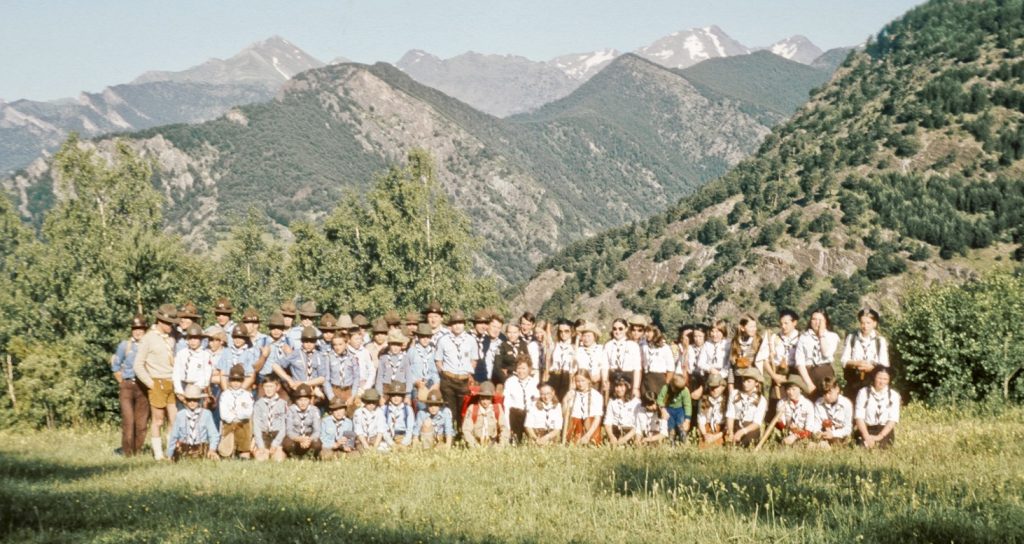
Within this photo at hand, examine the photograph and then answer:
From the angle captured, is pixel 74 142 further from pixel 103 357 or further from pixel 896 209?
pixel 896 209

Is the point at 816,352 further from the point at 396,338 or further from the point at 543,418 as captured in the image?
the point at 396,338

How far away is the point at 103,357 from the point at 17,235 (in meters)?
40.2

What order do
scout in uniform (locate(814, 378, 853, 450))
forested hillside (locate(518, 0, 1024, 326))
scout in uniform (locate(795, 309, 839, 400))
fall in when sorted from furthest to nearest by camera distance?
forested hillside (locate(518, 0, 1024, 326)), scout in uniform (locate(795, 309, 839, 400)), scout in uniform (locate(814, 378, 853, 450))

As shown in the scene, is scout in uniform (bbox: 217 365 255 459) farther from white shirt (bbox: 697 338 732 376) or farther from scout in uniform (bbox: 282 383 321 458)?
white shirt (bbox: 697 338 732 376)

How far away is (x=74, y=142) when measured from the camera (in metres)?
46.2

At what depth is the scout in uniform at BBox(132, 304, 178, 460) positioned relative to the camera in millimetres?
13062

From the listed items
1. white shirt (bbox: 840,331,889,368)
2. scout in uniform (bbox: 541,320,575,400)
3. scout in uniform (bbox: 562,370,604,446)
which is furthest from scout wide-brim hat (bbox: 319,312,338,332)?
white shirt (bbox: 840,331,889,368)

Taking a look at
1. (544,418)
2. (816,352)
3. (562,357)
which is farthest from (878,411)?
(562,357)

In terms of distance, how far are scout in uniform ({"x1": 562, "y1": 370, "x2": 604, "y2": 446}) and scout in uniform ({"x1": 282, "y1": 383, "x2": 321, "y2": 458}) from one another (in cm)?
436

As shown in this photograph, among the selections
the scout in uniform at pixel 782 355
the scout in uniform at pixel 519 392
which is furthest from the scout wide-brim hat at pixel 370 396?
the scout in uniform at pixel 782 355

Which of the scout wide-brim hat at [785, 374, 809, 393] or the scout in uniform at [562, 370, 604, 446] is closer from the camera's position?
the scout wide-brim hat at [785, 374, 809, 393]

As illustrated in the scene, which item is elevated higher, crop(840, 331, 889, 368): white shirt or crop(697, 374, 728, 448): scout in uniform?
crop(840, 331, 889, 368): white shirt

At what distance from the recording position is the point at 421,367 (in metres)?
14.1

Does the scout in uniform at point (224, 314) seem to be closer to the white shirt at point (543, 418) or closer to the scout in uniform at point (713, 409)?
the white shirt at point (543, 418)
